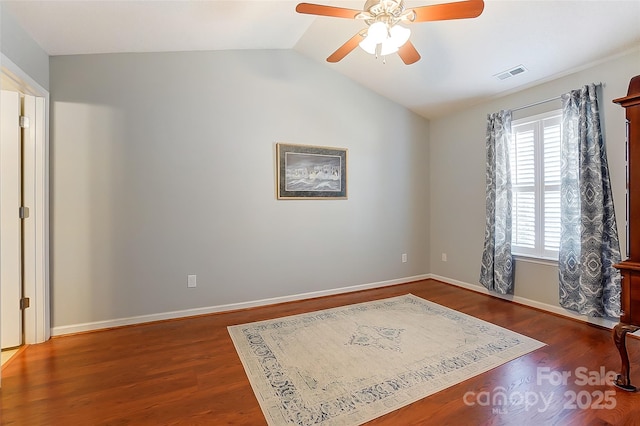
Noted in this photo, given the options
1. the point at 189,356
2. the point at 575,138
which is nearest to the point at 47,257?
the point at 189,356

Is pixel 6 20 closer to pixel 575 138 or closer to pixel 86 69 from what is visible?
pixel 86 69

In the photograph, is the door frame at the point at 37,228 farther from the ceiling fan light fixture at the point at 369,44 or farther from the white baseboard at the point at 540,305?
the white baseboard at the point at 540,305

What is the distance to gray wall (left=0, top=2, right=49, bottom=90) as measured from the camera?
79.4 inches

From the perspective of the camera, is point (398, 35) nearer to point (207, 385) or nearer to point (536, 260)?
point (207, 385)

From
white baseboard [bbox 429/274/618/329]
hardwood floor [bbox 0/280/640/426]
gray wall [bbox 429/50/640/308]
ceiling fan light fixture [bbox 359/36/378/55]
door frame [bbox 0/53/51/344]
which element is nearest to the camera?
hardwood floor [bbox 0/280/640/426]

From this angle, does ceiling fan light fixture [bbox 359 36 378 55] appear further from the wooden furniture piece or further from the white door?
the white door

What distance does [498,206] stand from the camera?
11.6 ft

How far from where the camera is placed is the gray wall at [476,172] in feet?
8.57

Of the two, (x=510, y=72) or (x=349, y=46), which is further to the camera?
(x=510, y=72)

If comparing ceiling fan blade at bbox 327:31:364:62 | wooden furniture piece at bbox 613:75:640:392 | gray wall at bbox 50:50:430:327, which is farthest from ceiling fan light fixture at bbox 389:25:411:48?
gray wall at bbox 50:50:430:327

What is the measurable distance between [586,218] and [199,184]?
386cm

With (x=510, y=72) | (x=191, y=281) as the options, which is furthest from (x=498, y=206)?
(x=191, y=281)

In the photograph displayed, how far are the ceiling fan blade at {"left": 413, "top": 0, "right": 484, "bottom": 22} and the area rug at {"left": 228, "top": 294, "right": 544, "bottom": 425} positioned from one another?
7.65 feet

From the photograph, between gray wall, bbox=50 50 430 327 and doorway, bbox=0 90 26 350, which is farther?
gray wall, bbox=50 50 430 327
